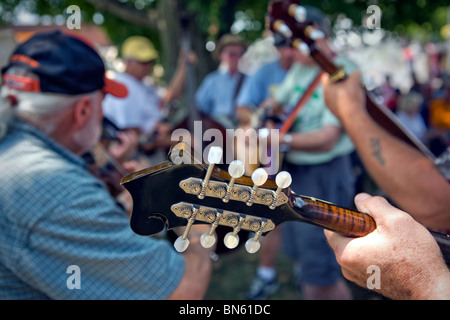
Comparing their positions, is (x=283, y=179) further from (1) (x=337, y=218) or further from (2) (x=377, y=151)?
(2) (x=377, y=151)

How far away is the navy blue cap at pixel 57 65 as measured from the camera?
152 centimetres

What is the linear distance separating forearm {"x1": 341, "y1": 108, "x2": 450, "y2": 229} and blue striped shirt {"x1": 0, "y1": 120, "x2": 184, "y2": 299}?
45.0 inches

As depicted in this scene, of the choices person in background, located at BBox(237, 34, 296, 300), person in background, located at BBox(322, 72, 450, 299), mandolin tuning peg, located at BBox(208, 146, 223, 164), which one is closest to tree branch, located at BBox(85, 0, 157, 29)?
person in background, located at BBox(237, 34, 296, 300)

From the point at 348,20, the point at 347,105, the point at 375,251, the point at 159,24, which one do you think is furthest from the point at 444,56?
the point at 375,251

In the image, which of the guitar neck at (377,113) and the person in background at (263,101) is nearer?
the guitar neck at (377,113)

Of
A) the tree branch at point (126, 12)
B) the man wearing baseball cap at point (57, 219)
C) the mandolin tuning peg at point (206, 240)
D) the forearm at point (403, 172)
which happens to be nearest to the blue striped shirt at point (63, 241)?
the man wearing baseball cap at point (57, 219)

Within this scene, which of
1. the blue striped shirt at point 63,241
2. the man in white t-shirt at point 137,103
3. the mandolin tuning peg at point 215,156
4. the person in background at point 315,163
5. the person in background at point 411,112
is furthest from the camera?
the person in background at point 411,112

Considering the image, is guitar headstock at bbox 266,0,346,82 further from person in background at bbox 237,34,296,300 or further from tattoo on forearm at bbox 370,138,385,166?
person in background at bbox 237,34,296,300

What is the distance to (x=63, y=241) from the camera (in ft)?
4.10

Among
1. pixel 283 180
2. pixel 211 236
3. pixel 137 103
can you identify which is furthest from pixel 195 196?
pixel 137 103

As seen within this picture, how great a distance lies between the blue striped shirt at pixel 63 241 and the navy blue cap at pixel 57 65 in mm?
309

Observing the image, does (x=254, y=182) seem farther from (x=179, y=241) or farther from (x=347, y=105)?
(x=347, y=105)

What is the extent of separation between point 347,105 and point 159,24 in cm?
587

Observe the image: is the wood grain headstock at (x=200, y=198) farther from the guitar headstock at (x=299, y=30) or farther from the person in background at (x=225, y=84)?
the person in background at (x=225, y=84)
